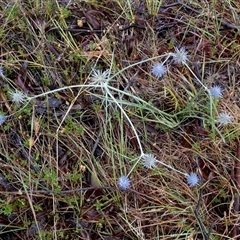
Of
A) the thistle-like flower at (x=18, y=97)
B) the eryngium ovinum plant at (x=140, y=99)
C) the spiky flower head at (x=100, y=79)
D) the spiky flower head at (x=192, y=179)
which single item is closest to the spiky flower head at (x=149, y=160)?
the eryngium ovinum plant at (x=140, y=99)

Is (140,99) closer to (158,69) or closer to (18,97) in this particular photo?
(158,69)

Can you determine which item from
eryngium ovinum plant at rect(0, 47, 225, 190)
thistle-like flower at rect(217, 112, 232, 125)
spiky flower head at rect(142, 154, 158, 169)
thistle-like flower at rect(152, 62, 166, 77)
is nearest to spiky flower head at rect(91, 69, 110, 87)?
eryngium ovinum plant at rect(0, 47, 225, 190)

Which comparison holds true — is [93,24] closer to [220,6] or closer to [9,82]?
[9,82]

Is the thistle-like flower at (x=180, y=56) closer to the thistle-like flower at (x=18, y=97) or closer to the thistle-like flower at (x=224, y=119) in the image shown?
the thistle-like flower at (x=224, y=119)

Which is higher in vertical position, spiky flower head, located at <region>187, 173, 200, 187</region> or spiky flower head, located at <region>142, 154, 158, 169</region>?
spiky flower head, located at <region>142, 154, 158, 169</region>

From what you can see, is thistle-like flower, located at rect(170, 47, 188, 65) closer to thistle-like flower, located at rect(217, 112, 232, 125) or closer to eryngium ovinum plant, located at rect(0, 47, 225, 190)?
eryngium ovinum plant, located at rect(0, 47, 225, 190)

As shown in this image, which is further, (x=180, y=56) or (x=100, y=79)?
(x=180, y=56)

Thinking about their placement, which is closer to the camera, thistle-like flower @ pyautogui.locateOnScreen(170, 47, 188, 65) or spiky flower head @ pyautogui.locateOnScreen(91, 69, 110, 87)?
spiky flower head @ pyautogui.locateOnScreen(91, 69, 110, 87)

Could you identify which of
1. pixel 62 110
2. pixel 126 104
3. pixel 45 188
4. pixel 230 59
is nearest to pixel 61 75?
pixel 62 110

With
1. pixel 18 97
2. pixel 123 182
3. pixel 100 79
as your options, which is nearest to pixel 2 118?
pixel 18 97
